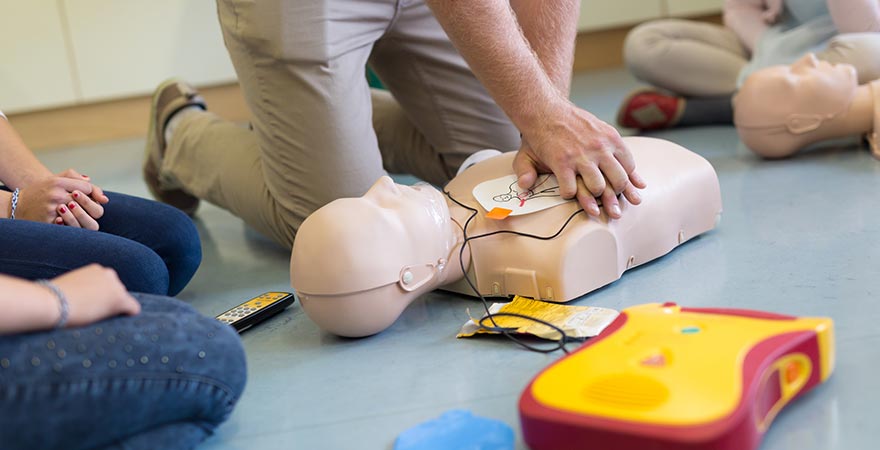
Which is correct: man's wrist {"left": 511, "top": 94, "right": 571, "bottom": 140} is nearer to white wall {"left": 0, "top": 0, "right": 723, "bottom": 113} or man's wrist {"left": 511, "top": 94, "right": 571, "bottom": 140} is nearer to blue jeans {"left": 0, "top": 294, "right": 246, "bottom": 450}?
blue jeans {"left": 0, "top": 294, "right": 246, "bottom": 450}

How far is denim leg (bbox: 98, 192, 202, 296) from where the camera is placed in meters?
1.36

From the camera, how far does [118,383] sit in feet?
2.65

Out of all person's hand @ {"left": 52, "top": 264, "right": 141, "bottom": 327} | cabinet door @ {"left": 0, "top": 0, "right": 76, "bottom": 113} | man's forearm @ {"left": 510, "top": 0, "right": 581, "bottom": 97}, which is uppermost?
man's forearm @ {"left": 510, "top": 0, "right": 581, "bottom": 97}

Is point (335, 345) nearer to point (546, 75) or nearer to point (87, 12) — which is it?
point (546, 75)

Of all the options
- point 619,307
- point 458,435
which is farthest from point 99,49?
point 458,435

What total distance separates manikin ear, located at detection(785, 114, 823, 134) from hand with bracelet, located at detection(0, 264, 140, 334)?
1.27 m

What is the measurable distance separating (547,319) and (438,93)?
71 centimetres

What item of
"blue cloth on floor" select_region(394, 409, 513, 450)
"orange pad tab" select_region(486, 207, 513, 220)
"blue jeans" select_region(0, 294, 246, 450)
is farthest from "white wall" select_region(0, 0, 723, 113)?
"blue cloth on floor" select_region(394, 409, 513, 450)

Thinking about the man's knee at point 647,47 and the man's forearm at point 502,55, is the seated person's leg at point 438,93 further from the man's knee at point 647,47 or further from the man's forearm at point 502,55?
the man's knee at point 647,47

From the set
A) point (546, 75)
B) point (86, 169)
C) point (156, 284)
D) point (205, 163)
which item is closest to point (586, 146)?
point (546, 75)

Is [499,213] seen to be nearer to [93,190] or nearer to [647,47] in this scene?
[93,190]

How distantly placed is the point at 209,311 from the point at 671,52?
1.36m

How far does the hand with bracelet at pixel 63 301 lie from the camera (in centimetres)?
78

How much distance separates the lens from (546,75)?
1300 mm
